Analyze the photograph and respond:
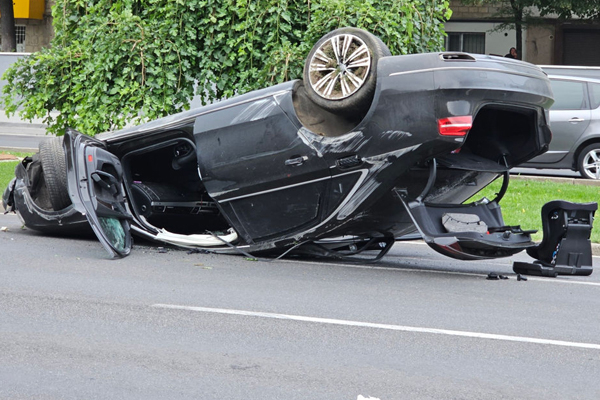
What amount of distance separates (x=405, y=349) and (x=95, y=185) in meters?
3.79

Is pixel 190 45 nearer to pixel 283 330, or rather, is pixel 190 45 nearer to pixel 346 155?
pixel 346 155

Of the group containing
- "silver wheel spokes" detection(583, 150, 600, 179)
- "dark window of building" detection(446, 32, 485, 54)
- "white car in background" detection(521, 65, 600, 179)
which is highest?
"dark window of building" detection(446, 32, 485, 54)

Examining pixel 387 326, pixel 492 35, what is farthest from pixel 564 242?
pixel 492 35

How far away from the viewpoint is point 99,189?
27.0 feet

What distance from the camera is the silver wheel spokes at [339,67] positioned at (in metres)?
7.26

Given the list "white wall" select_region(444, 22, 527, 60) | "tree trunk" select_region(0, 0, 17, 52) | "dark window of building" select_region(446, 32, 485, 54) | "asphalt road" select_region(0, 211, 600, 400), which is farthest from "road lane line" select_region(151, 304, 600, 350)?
"tree trunk" select_region(0, 0, 17, 52)

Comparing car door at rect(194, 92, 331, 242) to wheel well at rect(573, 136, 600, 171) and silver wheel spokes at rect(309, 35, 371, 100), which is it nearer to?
silver wheel spokes at rect(309, 35, 371, 100)

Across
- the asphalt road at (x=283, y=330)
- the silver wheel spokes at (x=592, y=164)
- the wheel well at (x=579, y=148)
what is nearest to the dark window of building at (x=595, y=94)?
the wheel well at (x=579, y=148)

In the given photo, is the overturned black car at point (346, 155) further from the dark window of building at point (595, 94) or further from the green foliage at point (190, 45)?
the dark window of building at point (595, 94)

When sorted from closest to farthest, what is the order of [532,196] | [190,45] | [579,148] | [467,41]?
1. [190,45]
2. [532,196]
3. [579,148]
4. [467,41]

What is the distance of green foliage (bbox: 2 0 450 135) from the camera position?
1230cm

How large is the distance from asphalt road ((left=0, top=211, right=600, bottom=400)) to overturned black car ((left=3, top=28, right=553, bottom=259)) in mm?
383

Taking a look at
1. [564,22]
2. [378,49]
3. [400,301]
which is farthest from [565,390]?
[564,22]

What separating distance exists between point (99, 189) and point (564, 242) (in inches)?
160
